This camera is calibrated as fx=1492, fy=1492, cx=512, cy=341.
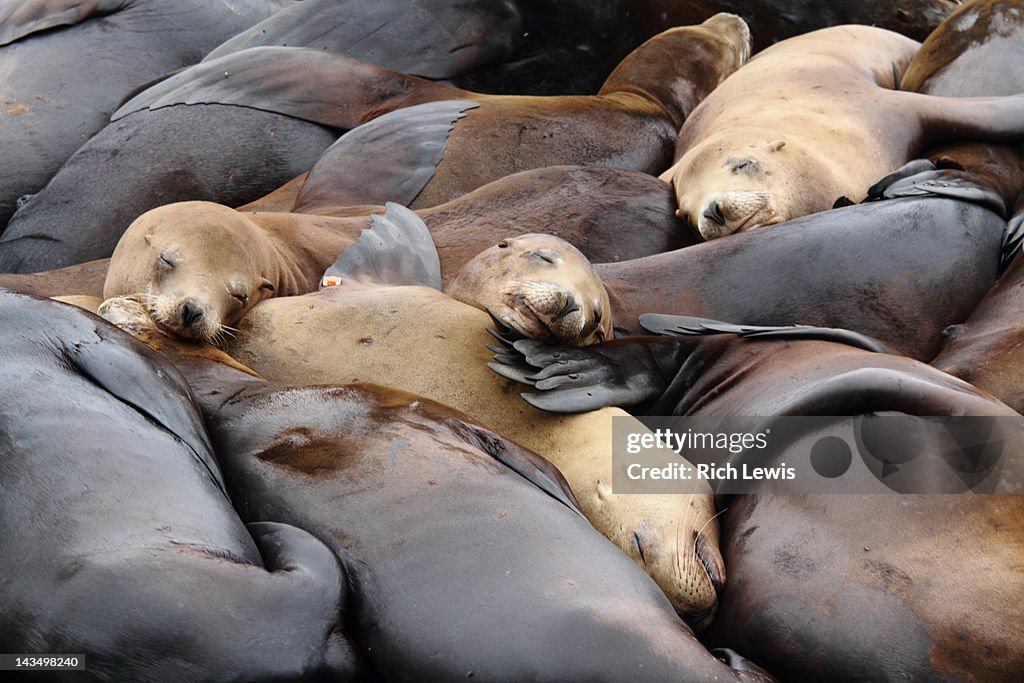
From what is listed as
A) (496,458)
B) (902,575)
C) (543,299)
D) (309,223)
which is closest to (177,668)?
(496,458)

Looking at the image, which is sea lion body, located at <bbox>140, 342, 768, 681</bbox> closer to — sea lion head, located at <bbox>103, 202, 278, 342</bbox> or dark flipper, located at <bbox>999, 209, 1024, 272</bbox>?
sea lion head, located at <bbox>103, 202, 278, 342</bbox>

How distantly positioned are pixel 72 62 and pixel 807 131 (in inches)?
129

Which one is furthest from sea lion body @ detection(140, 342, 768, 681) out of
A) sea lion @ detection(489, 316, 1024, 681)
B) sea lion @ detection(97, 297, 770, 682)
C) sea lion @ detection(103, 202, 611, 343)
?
sea lion @ detection(103, 202, 611, 343)

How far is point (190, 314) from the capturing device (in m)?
3.96

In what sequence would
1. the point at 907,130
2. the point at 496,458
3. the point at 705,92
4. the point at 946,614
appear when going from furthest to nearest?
1. the point at 705,92
2. the point at 907,130
3. the point at 496,458
4. the point at 946,614

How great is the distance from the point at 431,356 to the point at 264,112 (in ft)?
8.64

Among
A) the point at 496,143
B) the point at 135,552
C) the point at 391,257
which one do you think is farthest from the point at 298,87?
the point at 135,552

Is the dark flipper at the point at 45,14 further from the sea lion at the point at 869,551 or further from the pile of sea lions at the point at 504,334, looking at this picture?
the sea lion at the point at 869,551

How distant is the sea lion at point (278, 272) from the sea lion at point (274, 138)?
3.48ft

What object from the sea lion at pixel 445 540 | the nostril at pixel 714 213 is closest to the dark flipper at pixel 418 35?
the nostril at pixel 714 213

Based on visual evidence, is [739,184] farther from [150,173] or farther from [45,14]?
[45,14]

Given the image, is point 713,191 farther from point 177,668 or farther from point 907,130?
point 177,668

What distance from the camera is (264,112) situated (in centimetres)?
626

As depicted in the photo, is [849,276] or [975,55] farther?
[975,55]
